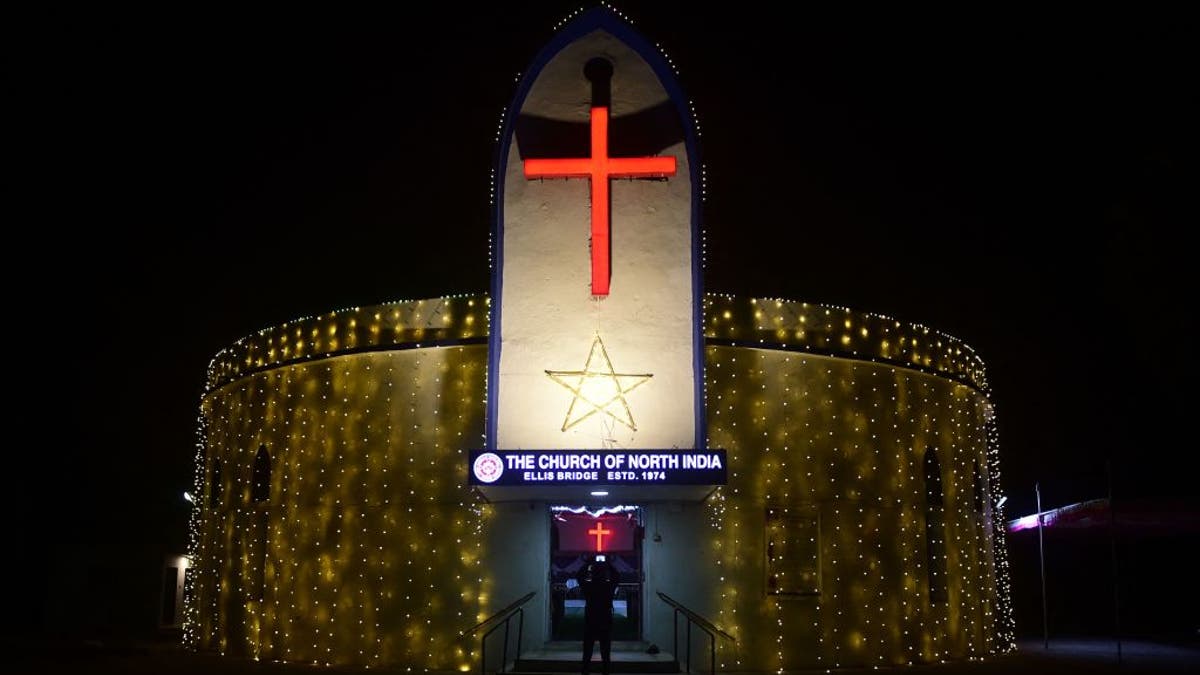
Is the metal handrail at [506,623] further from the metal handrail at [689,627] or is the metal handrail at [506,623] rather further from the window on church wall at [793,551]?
the window on church wall at [793,551]

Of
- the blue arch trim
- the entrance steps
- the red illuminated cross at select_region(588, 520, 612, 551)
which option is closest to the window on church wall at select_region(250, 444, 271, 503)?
the blue arch trim

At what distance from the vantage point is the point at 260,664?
17562 mm

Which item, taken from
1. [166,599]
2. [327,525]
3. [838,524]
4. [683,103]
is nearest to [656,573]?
[838,524]

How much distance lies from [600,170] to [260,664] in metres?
10.1

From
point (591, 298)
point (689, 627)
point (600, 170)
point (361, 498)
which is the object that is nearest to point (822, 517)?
point (689, 627)

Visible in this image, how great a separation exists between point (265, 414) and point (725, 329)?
8.78 metres

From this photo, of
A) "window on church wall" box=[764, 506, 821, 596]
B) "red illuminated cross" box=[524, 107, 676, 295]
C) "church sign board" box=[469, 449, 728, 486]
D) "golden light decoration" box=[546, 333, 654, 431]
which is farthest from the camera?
"window on church wall" box=[764, 506, 821, 596]

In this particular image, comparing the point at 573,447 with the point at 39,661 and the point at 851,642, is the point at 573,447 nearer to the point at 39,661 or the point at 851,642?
the point at 851,642

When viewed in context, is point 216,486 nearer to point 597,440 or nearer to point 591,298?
point 597,440

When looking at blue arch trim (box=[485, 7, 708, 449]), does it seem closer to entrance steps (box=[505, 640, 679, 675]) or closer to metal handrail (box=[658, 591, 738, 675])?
metal handrail (box=[658, 591, 738, 675])

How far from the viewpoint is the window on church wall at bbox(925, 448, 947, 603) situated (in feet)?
62.6

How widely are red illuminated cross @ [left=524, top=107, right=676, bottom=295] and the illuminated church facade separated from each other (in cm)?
4

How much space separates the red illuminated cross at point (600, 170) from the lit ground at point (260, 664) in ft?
24.3

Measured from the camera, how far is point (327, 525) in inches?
706
